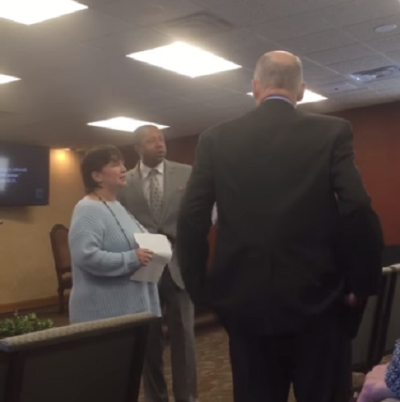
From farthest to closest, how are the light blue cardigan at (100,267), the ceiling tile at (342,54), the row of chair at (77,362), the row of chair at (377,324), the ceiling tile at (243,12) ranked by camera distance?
the ceiling tile at (342,54), the ceiling tile at (243,12), the row of chair at (377,324), the light blue cardigan at (100,267), the row of chair at (77,362)

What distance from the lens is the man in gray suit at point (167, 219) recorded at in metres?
3.50

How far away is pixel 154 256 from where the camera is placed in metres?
2.92

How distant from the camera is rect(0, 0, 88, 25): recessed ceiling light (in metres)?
4.49

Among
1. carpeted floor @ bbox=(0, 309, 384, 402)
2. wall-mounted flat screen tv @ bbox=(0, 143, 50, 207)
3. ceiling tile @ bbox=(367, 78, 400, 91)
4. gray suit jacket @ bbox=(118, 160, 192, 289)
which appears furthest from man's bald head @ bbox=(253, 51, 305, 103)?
wall-mounted flat screen tv @ bbox=(0, 143, 50, 207)

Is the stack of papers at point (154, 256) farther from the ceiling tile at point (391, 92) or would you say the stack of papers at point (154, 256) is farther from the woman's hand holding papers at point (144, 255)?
the ceiling tile at point (391, 92)

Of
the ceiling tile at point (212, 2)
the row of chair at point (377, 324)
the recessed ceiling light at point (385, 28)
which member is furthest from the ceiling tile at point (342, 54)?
the row of chair at point (377, 324)

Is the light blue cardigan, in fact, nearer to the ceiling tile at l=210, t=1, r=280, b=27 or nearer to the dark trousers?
the dark trousers

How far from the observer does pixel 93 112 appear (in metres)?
8.43

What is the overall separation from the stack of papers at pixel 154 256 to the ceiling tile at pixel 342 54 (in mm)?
3563

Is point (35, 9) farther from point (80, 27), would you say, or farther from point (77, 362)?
point (77, 362)

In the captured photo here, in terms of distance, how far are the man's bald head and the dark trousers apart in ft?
2.13

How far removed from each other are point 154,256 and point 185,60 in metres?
3.49

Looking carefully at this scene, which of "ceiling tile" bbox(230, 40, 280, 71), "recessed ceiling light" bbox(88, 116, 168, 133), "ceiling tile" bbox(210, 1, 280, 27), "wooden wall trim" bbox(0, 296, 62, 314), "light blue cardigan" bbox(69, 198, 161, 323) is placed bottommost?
"wooden wall trim" bbox(0, 296, 62, 314)

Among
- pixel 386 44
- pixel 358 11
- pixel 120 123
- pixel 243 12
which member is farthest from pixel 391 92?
pixel 243 12
